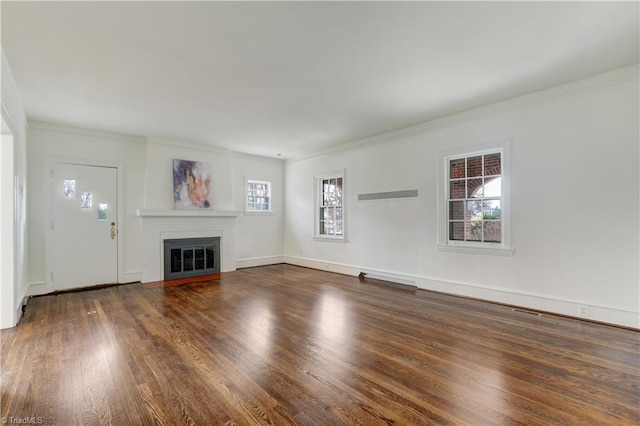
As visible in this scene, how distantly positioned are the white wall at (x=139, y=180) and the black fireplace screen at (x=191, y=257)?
54 centimetres

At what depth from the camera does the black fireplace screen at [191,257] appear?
578 cm

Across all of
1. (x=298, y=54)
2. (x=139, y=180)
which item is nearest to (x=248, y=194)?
(x=139, y=180)

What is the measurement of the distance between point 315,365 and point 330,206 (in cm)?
453

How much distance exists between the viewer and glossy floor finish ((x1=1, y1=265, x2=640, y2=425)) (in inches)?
72.8

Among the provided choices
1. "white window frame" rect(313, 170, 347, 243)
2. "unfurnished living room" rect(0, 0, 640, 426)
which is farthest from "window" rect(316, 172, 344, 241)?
"unfurnished living room" rect(0, 0, 640, 426)

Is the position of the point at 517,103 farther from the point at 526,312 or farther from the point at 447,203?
the point at 526,312

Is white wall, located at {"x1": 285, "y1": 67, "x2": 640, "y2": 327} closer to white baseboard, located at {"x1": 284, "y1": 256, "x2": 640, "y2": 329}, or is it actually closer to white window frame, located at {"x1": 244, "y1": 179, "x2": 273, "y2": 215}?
white baseboard, located at {"x1": 284, "y1": 256, "x2": 640, "y2": 329}

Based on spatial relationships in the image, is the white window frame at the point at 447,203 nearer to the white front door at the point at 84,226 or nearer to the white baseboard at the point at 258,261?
the white baseboard at the point at 258,261

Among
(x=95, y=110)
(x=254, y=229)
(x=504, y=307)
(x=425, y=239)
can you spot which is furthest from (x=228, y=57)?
(x=254, y=229)

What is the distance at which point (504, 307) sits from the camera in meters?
3.94

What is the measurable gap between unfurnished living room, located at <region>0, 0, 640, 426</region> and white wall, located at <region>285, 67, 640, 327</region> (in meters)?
0.02

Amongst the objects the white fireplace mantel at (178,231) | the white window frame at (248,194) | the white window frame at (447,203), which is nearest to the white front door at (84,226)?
the white fireplace mantel at (178,231)

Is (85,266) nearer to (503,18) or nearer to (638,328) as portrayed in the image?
(503,18)

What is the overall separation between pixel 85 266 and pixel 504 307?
6.53 metres
